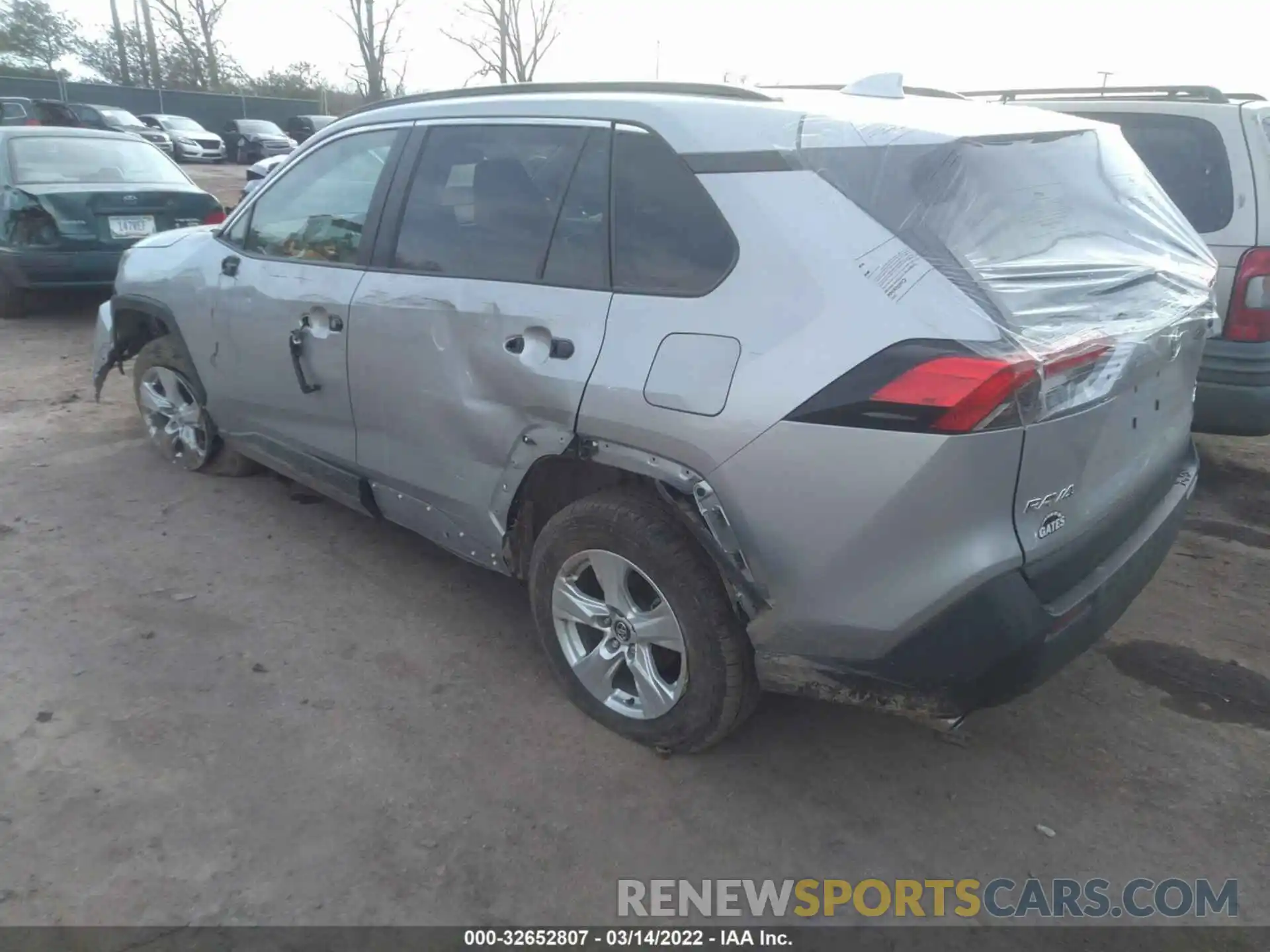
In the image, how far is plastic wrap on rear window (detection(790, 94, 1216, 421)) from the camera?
7.20 feet

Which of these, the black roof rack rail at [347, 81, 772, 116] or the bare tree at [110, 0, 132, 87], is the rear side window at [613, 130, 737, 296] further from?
the bare tree at [110, 0, 132, 87]

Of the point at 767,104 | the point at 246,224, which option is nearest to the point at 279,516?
the point at 246,224

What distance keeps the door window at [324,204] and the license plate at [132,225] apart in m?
4.39

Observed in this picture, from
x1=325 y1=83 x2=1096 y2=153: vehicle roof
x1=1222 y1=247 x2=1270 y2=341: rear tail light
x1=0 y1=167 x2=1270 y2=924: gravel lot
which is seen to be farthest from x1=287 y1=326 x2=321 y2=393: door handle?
x1=1222 y1=247 x2=1270 y2=341: rear tail light

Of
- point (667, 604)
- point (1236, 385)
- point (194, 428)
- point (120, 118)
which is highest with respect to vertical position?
point (120, 118)

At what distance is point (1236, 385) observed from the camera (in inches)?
166

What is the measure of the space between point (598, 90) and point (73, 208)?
637 cm

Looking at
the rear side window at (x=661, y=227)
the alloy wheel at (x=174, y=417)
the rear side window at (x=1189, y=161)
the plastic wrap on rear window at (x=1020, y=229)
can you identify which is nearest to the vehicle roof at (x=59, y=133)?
the alloy wheel at (x=174, y=417)

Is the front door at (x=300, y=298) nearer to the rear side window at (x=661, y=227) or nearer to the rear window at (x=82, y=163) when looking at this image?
the rear side window at (x=661, y=227)

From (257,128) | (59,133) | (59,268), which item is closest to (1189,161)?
(59,268)

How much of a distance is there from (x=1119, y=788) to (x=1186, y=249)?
169 cm

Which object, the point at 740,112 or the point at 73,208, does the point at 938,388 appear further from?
the point at 73,208

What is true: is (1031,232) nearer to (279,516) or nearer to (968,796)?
(968,796)
